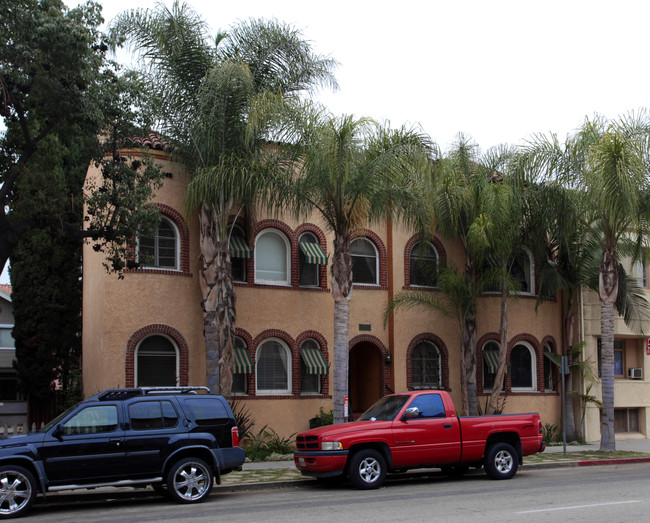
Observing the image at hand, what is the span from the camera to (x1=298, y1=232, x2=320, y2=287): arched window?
75.5 ft

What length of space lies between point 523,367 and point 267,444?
10124mm

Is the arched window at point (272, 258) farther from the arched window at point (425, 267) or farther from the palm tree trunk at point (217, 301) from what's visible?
the arched window at point (425, 267)

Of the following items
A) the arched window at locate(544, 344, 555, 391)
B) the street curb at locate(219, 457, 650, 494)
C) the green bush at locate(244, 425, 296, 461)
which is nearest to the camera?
the street curb at locate(219, 457, 650, 494)

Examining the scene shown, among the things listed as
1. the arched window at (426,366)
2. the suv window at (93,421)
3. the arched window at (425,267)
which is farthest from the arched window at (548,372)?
the suv window at (93,421)

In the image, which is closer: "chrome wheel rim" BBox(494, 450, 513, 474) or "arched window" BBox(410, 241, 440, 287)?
"chrome wheel rim" BBox(494, 450, 513, 474)

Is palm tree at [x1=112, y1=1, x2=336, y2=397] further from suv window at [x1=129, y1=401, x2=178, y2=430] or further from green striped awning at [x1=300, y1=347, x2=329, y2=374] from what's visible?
suv window at [x1=129, y1=401, x2=178, y2=430]

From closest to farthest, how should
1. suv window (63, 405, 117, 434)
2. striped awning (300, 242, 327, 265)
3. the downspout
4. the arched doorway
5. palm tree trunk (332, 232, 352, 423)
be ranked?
suv window (63, 405, 117, 434)
palm tree trunk (332, 232, 352, 423)
striped awning (300, 242, 327, 265)
the downspout
the arched doorway

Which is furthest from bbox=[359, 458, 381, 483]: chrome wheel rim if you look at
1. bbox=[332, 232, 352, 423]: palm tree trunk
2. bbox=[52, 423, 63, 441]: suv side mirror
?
bbox=[52, 423, 63, 441]: suv side mirror

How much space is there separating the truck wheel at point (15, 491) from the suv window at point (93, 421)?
0.90m

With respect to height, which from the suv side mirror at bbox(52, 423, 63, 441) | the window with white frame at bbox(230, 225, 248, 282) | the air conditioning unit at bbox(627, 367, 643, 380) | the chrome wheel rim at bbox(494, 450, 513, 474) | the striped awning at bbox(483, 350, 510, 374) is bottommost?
the chrome wheel rim at bbox(494, 450, 513, 474)

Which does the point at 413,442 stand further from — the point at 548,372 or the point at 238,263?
the point at 548,372

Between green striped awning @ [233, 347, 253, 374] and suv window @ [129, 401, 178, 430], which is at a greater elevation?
green striped awning @ [233, 347, 253, 374]

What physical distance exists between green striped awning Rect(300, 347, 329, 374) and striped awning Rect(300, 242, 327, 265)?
2608mm

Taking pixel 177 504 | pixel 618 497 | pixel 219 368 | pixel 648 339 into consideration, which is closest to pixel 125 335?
pixel 219 368
